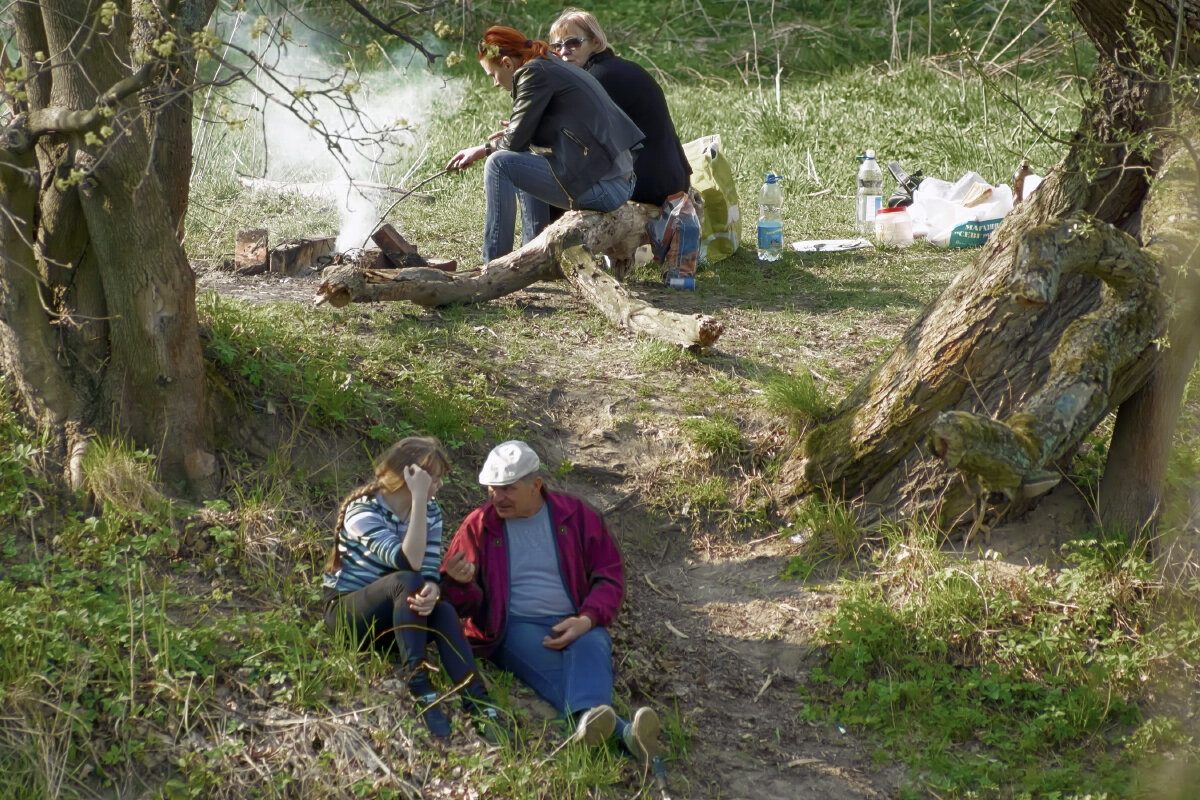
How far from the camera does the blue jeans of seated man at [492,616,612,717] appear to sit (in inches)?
149

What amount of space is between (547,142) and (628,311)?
1.32 metres

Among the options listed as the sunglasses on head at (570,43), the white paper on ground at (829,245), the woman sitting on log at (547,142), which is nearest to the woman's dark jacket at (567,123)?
the woman sitting on log at (547,142)

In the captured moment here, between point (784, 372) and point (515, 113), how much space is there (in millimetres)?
2319

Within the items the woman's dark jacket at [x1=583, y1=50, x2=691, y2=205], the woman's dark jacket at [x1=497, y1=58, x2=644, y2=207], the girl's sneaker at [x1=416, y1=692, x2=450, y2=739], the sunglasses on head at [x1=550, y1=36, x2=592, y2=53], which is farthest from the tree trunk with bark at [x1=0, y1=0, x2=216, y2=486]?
the woman's dark jacket at [x1=583, y1=50, x2=691, y2=205]

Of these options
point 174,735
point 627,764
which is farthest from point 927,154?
point 174,735

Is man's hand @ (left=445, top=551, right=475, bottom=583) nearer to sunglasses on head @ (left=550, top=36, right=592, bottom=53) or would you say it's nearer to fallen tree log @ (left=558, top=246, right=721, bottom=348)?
fallen tree log @ (left=558, top=246, right=721, bottom=348)

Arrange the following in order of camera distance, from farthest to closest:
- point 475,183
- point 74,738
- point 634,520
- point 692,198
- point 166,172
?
point 475,183 → point 692,198 → point 634,520 → point 166,172 → point 74,738

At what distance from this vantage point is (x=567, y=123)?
272 inches

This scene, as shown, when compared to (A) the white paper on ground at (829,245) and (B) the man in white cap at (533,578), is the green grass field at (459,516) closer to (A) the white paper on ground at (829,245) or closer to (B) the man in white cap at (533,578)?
(B) the man in white cap at (533,578)

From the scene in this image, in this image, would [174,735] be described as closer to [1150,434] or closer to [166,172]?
[166,172]

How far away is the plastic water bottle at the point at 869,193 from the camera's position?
29.9 feet

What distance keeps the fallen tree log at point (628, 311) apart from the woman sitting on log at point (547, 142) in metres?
0.48

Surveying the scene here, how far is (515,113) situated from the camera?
692 cm

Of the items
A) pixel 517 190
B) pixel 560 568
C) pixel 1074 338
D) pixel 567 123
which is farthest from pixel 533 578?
pixel 517 190
